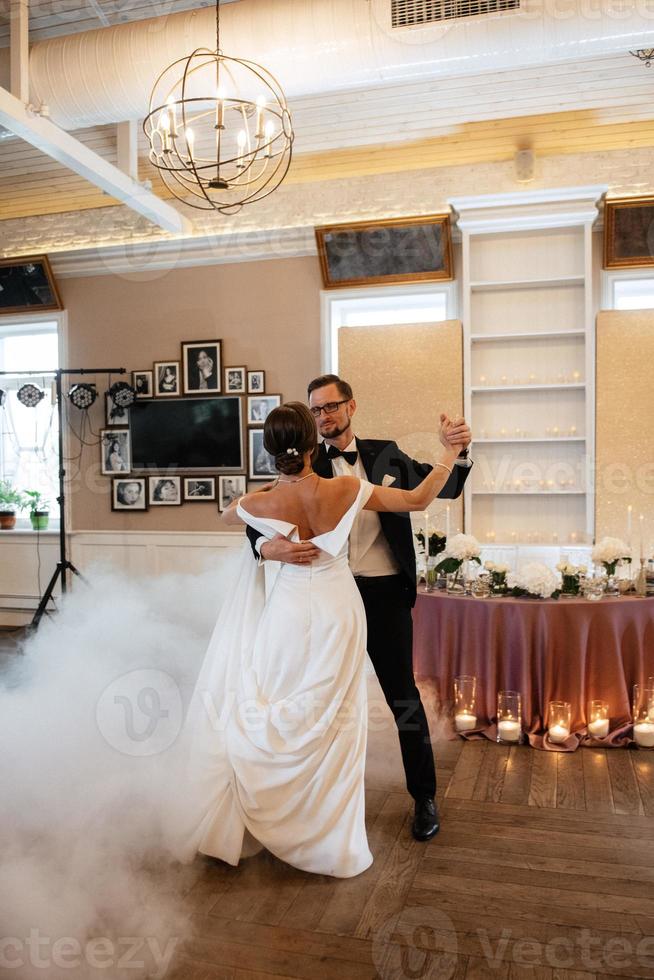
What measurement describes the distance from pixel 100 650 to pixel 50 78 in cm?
405

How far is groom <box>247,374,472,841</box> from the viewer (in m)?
3.05

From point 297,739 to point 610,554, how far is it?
7.75ft

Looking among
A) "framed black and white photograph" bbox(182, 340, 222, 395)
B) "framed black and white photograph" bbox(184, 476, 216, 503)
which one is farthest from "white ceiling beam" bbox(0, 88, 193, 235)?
"framed black and white photograph" bbox(184, 476, 216, 503)

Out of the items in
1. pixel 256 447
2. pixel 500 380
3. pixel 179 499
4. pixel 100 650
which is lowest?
pixel 100 650

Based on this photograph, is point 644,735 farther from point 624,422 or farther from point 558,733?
point 624,422

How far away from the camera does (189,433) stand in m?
7.00

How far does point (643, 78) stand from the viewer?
5.41 meters

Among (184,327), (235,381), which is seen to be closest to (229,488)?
(235,381)

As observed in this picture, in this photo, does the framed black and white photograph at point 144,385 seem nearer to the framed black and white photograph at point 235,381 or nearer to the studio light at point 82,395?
the studio light at point 82,395

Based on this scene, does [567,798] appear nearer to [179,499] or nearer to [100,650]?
[100,650]

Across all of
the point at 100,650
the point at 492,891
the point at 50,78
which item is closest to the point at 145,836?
the point at 492,891

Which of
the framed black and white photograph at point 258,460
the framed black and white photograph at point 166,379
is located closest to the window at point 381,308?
the framed black and white photograph at point 258,460

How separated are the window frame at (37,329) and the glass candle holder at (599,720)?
5196 millimetres

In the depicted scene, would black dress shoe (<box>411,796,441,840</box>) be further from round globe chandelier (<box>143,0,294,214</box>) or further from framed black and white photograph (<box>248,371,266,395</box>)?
framed black and white photograph (<box>248,371,266,395</box>)
